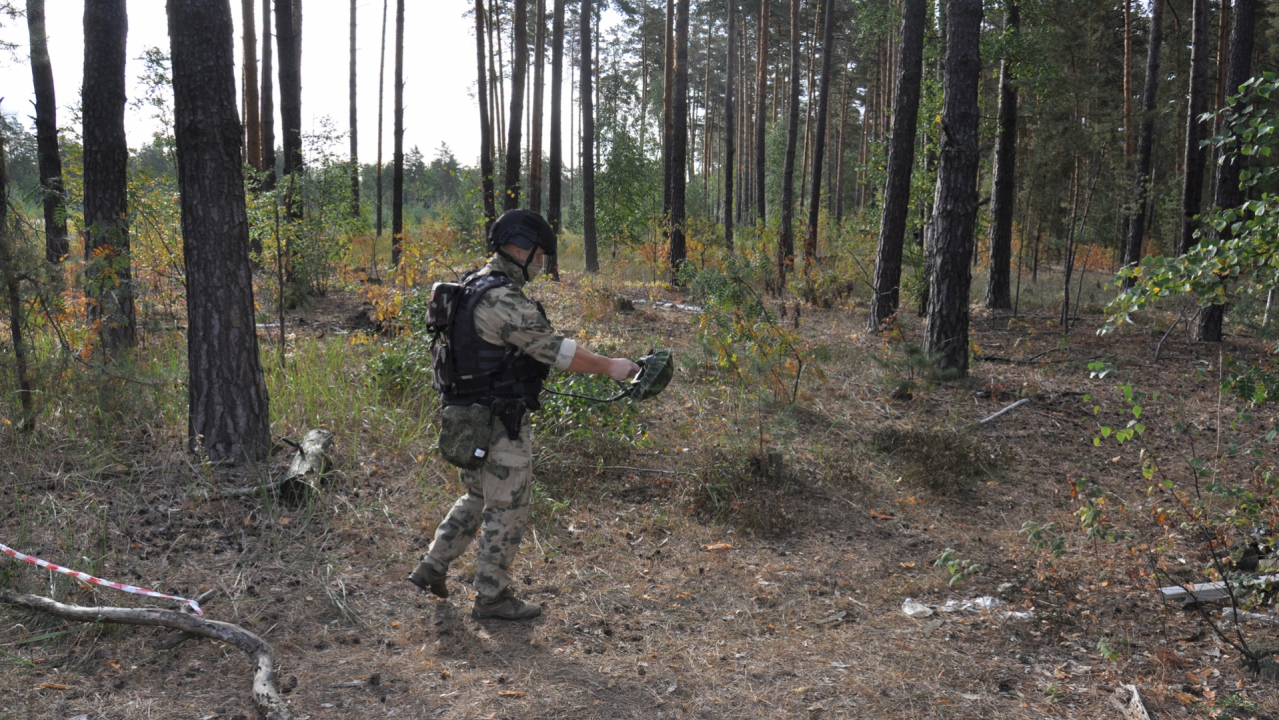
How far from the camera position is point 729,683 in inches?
133

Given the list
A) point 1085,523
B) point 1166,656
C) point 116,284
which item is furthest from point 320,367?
point 1166,656

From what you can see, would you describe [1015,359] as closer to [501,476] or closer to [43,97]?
[501,476]

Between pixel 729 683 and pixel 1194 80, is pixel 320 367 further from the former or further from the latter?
pixel 1194 80

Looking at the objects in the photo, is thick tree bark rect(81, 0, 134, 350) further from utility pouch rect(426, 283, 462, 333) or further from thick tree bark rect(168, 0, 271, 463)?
utility pouch rect(426, 283, 462, 333)

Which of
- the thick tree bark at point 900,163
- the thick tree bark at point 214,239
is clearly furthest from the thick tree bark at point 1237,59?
the thick tree bark at point 214,239

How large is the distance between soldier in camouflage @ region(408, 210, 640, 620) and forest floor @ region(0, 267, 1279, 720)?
27cm

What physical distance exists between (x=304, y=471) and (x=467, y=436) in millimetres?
1662

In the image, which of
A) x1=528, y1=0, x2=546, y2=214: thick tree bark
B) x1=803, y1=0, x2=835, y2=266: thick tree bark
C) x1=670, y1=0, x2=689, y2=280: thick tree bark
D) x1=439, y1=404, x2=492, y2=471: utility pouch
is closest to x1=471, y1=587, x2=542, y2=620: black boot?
x1=439, y1=404, x2=492, y2=471: utility pouch

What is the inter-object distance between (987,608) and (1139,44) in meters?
21.4

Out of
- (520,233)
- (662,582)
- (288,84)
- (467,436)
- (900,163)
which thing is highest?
(288,84)

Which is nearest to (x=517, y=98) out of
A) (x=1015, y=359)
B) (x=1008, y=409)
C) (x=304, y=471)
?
(x=1015, y=359)

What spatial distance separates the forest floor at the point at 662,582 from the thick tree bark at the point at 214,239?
32cm

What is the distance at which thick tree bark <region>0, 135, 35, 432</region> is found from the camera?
4746 millimetres

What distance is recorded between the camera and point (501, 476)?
3.75 m
